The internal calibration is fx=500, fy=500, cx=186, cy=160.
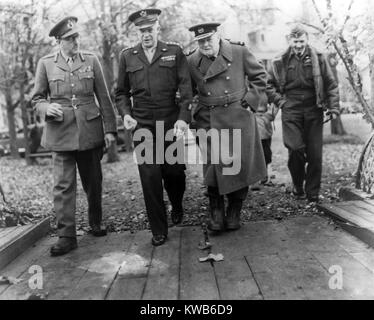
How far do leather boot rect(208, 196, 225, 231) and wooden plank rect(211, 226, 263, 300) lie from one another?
16 cm

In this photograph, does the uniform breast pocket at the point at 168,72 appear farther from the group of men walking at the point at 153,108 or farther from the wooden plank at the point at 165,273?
the wooden plank at the point at 165,273

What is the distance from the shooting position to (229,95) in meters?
4.71

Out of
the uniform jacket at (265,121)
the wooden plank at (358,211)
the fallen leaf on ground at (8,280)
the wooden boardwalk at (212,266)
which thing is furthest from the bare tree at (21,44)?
the wooden plank at (358,211)

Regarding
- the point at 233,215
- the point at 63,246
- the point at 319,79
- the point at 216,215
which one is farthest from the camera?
the point at 319,79

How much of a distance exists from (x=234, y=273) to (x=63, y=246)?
1.65 m

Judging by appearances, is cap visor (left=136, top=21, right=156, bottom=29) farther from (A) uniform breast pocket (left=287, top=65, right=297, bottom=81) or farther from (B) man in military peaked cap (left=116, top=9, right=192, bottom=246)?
(A) uniform breast pocket (left=287, top=65, right=297, bottom=81)

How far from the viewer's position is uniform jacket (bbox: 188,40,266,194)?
4.71 m

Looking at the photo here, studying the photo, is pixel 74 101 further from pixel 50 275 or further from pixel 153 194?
pixel 50 275

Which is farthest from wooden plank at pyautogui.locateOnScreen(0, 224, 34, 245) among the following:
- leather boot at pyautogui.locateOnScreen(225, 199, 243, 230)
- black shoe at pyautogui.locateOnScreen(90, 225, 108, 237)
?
leather boot at pyautogui.locateOnScreen(225, 199, 243, 230)

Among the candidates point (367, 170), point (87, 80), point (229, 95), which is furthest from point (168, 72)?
point (367, 170)

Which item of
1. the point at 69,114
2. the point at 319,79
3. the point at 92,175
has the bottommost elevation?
the point at 92,175

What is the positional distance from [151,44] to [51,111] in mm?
1084

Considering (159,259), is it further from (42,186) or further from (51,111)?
(42,186)

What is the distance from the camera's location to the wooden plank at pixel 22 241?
13.6 ft
